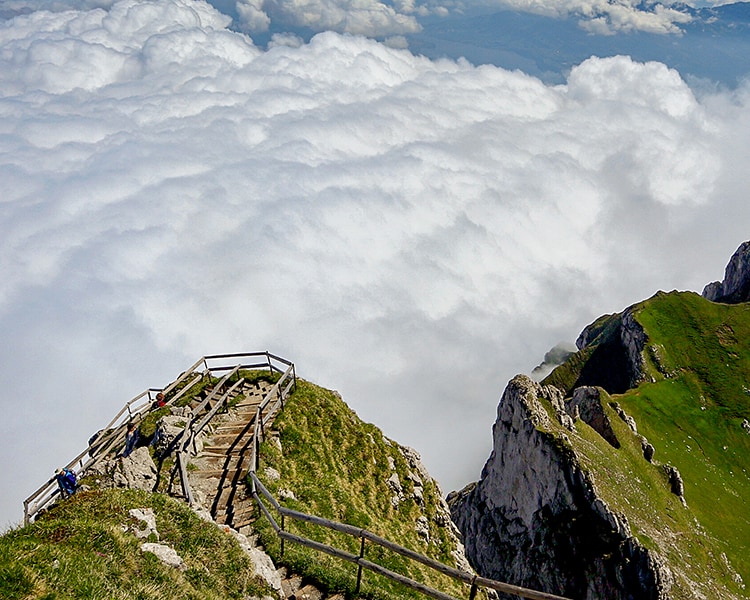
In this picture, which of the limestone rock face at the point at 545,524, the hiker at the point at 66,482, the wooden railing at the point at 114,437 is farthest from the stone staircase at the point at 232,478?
the limestone rock face at the point at 545,524

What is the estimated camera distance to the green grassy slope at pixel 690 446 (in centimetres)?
5650

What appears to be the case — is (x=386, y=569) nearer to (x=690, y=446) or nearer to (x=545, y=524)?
(x=545, y=524)

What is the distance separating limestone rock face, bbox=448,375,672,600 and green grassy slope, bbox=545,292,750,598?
8.58 ft

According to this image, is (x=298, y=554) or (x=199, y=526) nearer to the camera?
(x=199, y=526)

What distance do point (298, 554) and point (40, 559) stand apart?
937cm

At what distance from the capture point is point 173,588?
35.4ft

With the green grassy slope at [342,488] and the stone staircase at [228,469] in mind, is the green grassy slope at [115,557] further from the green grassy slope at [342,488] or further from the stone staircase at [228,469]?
the stone staircase at [228,469]

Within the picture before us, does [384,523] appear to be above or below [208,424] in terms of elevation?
below

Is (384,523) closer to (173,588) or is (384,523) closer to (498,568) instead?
(173,588)

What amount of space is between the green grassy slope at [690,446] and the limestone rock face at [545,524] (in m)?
2.61

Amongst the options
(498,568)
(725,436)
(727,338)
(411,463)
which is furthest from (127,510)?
(727,338)

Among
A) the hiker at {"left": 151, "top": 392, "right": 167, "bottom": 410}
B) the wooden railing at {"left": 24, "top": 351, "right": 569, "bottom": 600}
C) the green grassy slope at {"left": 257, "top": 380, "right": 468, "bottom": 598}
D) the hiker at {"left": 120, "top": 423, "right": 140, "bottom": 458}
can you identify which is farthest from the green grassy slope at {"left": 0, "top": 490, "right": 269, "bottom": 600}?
the hiker at {"left": 151, "top": 392, "right": 167, "bottom": 410}

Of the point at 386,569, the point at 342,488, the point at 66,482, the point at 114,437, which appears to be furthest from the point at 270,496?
the point at 114,437

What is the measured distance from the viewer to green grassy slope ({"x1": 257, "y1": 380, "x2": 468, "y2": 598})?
18.3m
